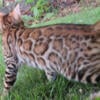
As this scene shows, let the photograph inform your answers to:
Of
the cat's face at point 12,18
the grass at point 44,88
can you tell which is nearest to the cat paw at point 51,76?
the grass at point 44,88

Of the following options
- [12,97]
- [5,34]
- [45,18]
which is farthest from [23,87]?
[45,18]

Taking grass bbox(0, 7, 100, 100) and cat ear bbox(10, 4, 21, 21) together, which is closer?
grass bbox(0, 7, 100, 100)

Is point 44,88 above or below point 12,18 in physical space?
below

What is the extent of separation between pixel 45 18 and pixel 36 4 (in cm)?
135

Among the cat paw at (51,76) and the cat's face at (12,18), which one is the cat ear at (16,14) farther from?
the cat paw at (51,76)

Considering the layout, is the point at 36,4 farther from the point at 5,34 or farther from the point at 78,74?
the point at 78,74

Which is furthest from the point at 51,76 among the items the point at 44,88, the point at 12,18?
the point at 12,18

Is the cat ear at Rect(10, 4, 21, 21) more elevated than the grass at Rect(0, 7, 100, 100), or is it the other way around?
the cat ear at Rect(10, 4, 21, 21)

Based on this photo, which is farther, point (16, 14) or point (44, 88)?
point (16, 14)

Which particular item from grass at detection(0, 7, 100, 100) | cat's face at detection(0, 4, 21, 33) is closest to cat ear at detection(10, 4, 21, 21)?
cat's face at detection(0, 4, 21, 33)

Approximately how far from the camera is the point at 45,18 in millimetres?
11820

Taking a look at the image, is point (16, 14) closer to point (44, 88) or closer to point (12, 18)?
point (12, 18)

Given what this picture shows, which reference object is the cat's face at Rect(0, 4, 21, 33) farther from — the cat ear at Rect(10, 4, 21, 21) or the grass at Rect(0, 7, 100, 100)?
the grass at Rect(0, 7, 100, 100)

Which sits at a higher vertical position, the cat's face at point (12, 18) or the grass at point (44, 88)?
the cat's face at point (12, 18)
